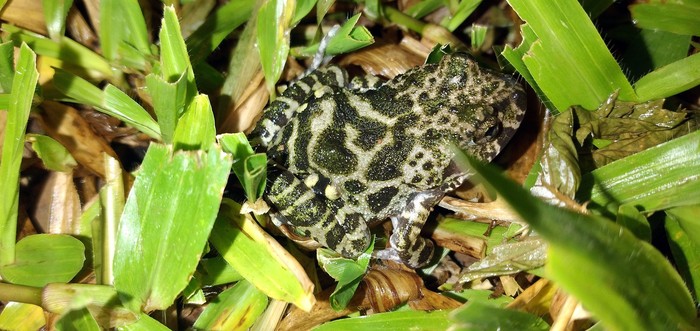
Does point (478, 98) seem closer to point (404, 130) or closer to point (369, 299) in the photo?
point (404, 130)

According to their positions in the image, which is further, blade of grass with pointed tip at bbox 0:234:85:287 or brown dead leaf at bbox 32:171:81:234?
brown dead leaf at bbox 32:171:81:234

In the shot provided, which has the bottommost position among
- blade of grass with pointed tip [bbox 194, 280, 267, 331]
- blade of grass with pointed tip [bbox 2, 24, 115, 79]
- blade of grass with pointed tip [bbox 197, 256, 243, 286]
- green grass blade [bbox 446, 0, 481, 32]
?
blade of grass with pointed tip [bbox 194, 280, 267, 331]

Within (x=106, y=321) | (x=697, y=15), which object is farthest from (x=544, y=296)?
(x=106, y=321)

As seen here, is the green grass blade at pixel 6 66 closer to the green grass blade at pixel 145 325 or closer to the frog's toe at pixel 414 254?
the green grass blade at pixel 145 325

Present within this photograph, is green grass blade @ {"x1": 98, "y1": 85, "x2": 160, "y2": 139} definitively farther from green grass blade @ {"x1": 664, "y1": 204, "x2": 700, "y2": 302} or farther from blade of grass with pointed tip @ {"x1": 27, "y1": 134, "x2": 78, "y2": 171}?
green grass blade @ {"x1": 664, "y1": 204, "x2": 700, "y2": 302}

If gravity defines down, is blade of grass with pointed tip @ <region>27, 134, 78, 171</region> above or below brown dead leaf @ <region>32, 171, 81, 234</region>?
above

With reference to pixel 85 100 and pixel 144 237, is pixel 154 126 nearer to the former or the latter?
pixel 85 100

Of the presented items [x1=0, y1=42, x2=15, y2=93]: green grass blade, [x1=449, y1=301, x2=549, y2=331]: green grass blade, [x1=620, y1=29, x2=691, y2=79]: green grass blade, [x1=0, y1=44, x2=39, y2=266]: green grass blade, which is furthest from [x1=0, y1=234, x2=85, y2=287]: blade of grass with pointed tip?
[x1=620, y1=29, x2=691, y2=79]: green grass blade
